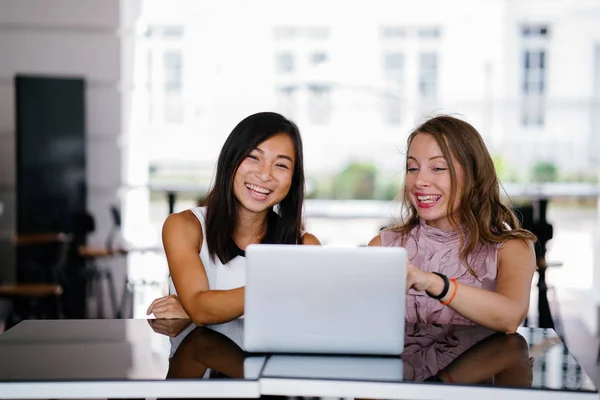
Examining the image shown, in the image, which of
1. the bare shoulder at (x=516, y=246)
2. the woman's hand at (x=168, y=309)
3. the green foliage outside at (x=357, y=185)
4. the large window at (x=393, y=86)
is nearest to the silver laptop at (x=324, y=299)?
the woman's hand at (x=168, y=309)

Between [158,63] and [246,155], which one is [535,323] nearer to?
[246,155]

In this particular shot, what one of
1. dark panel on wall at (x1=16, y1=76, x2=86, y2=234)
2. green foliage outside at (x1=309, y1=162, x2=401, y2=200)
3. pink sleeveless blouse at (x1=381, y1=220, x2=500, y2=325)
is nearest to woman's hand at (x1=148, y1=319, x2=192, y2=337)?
pink sleeveless blouse at (x1=381, y1=220, x2=500, y2=325)

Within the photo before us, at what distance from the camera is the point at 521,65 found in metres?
12.7

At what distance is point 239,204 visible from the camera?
2.53 metres

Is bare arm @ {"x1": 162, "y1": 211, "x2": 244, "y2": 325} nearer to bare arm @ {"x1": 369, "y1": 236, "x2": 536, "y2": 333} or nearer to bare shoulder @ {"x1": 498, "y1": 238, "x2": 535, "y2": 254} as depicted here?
bare arm @ {"x1": 369, "y1": 236, "x2": 536, "y2": 333}

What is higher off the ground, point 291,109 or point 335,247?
point 291,109

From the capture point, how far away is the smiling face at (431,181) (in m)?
2.43

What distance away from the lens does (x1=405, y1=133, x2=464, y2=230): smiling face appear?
2.43 m

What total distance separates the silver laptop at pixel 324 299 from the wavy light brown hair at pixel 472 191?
2.61 ft

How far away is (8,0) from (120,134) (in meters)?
1.36

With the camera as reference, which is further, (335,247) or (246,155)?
(246,155)

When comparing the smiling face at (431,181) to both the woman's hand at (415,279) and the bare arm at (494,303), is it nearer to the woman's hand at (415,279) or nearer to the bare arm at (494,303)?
the bare arm at (494,303)

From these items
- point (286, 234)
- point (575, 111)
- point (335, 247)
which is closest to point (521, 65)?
point (575, 111)

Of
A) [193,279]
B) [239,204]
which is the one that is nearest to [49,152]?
[239,204]
